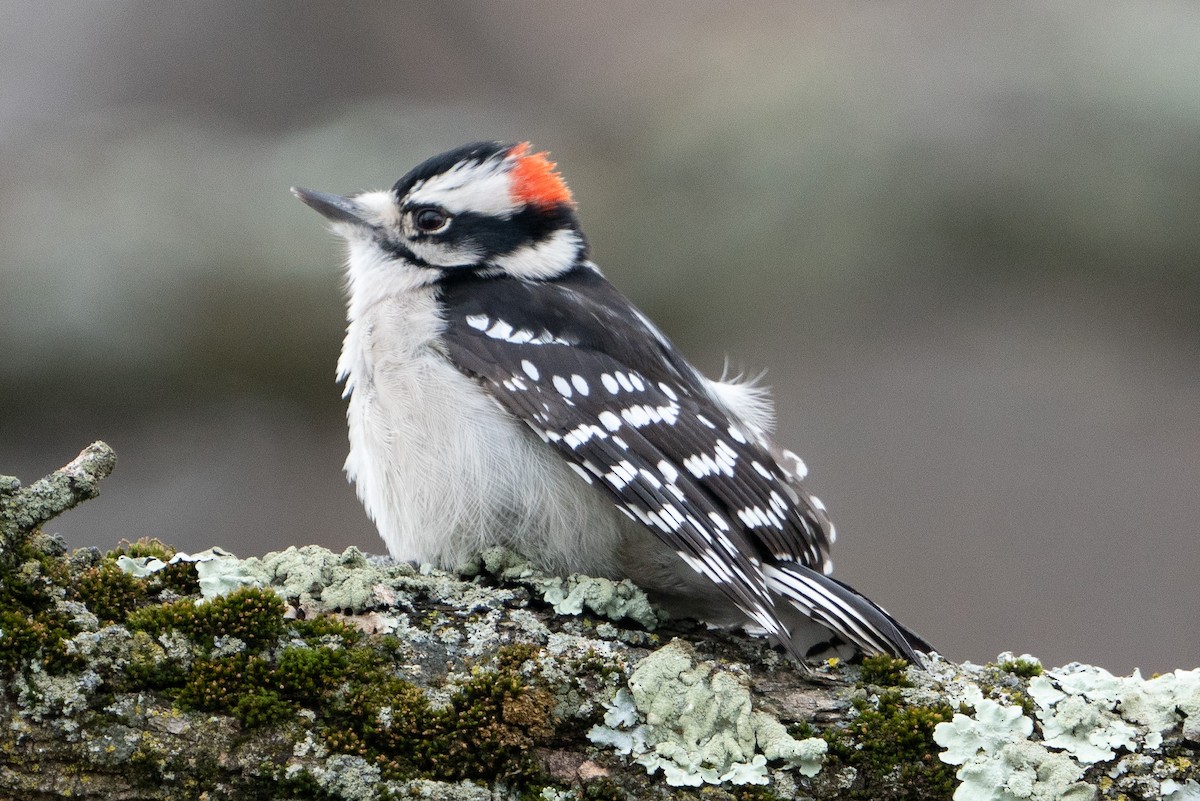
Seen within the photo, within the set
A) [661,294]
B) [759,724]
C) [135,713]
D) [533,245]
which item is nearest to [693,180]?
[661,294]

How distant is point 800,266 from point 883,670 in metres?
2.00

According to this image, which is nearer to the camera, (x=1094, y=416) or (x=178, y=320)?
(x=178, y=320)

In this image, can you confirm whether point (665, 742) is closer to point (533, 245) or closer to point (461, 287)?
point (461, 287)

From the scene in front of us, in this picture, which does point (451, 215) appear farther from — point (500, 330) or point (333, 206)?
point (500, 330)

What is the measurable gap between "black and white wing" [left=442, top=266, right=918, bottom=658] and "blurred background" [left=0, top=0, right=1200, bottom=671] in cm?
71

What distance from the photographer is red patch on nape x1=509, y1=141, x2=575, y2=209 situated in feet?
13.4

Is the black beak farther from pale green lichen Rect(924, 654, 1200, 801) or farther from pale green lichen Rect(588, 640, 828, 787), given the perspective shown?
pale green lichen Rect(924, 654, 1200, 801)

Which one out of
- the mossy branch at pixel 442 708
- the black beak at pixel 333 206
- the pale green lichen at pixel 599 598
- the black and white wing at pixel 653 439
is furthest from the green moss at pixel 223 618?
the black beak at pixel 333 206

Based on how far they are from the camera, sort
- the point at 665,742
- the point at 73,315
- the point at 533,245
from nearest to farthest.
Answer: the point at 665,742
the point at 73,315
the point at 533,245

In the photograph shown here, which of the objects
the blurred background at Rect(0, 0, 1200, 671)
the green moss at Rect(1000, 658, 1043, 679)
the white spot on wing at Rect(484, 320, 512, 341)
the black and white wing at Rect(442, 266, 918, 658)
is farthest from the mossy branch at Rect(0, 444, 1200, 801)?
the blurred background at Rect(0, 0, 1200, 671)

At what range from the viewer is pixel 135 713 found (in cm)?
222

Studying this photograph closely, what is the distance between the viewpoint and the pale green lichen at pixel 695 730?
2.40m

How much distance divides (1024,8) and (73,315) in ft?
12.6

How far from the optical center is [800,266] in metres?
4.32
